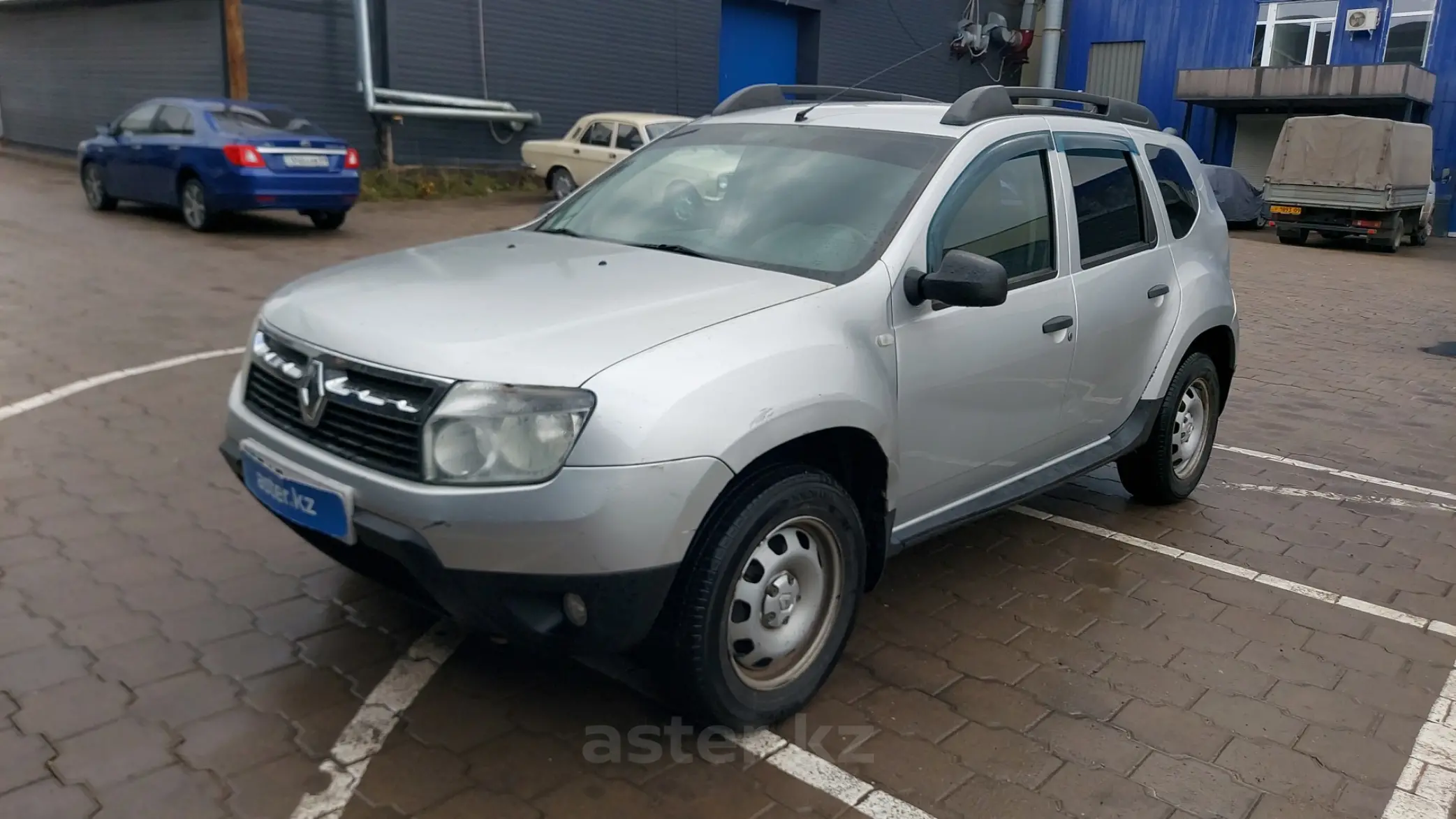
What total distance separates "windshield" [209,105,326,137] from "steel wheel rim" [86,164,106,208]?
260 centimetres

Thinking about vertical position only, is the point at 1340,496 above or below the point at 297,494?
below

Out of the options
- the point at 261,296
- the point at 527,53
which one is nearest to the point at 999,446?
the point at 261,296

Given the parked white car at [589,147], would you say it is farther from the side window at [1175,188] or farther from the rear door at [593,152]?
the side window at [1175,188]

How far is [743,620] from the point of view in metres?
3.20

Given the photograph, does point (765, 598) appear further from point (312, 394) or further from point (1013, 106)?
point (1013, 106)

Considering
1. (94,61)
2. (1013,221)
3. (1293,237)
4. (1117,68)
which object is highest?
(1117,68)

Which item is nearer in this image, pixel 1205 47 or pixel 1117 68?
pixel 1205 47

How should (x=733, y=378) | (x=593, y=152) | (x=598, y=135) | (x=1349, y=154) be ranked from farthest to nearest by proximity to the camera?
(x=1349, y=154)
(x=598, y=135)
(x=593, y=152)
(x=733, y=378)

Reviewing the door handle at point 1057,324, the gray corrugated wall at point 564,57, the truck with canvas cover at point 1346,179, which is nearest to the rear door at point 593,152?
the gray corrugated wall at point 564,57

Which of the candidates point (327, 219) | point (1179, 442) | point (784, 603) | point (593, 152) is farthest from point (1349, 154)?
point (784, 603)

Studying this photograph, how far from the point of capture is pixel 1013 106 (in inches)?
173

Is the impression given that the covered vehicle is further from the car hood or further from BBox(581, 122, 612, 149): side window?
the car hood

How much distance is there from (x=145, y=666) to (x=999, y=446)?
9.54ft

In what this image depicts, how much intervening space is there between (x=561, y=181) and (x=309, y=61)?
429 centimetres
